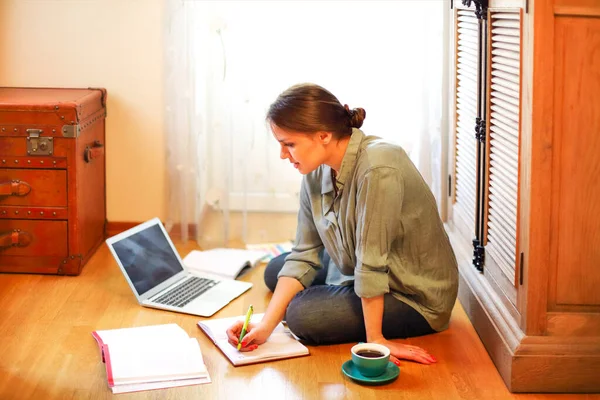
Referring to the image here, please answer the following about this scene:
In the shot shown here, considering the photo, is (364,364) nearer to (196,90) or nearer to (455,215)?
(455,215)

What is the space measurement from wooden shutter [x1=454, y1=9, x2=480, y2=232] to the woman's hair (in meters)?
0.54

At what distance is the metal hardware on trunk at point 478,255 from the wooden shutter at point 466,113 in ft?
0.41

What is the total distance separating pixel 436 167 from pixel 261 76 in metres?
0.71

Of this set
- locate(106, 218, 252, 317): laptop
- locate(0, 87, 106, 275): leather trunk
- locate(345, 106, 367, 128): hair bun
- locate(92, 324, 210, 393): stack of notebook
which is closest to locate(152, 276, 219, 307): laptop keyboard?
locate(106, 218, 252, 317): laptop

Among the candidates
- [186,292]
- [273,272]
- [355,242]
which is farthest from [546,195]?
[186,292]

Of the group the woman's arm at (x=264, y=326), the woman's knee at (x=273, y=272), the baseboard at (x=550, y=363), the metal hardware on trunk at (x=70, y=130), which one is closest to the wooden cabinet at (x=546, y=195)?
the baseboard at (x=550, y=363)

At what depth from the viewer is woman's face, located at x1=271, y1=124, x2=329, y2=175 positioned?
2.31 metres

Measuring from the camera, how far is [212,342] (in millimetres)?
2514

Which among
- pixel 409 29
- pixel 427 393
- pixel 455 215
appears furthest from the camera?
pixel 409 29

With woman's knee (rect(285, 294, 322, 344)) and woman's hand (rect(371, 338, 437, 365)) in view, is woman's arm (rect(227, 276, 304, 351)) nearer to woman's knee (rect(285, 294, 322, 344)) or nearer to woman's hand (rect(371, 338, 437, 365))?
woman's knee (rect(285, 294, 322, 344))

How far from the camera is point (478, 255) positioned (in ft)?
8.63

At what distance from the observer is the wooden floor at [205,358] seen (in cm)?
220

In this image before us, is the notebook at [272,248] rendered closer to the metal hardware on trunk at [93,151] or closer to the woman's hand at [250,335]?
the metal hardware on trunk at [93,151]

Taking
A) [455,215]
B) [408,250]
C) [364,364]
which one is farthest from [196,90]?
[364,364]
